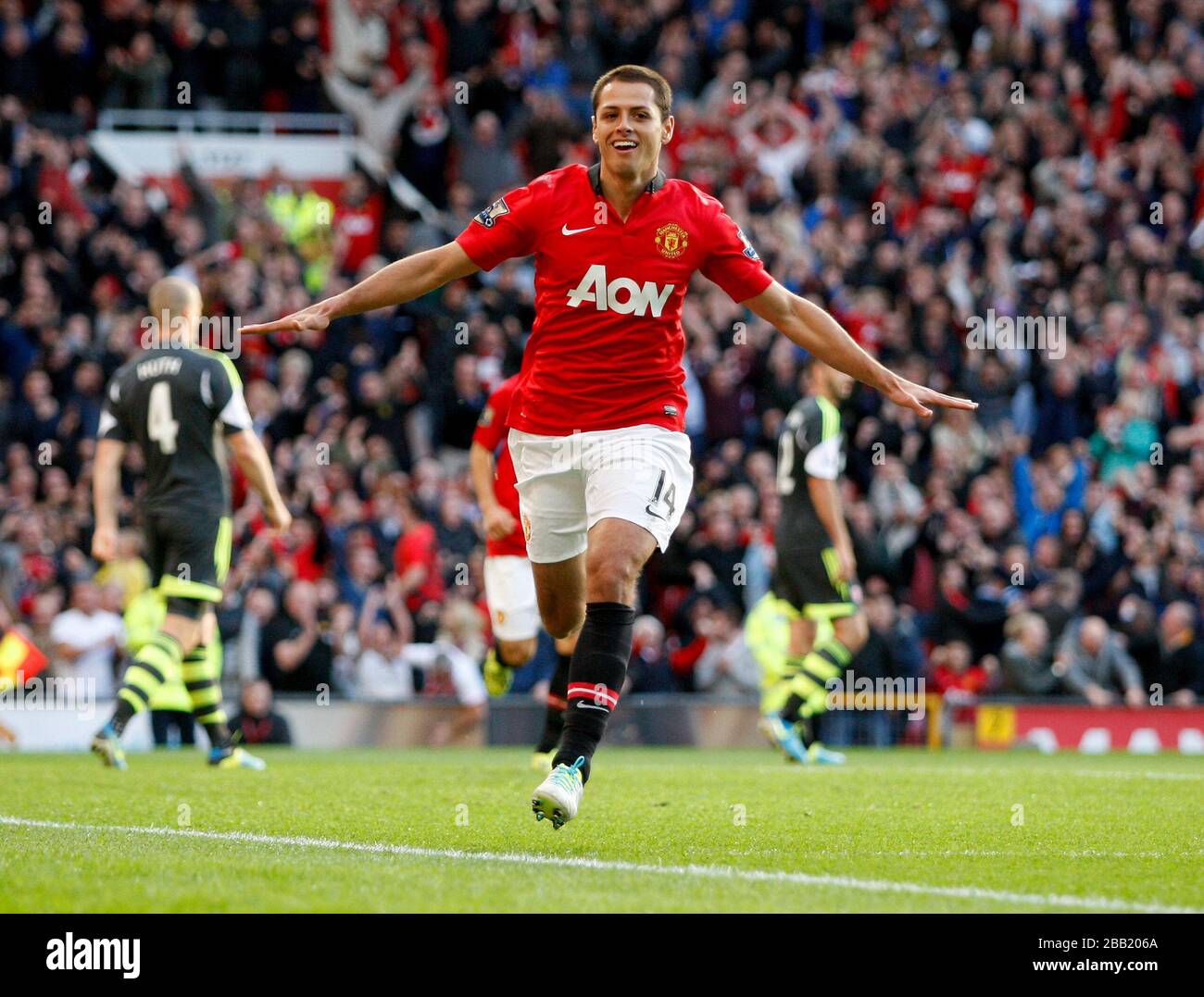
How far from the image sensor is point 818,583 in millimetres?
12523

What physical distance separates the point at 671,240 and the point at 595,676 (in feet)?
5.23

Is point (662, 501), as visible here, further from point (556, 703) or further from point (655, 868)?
point (556, 703)

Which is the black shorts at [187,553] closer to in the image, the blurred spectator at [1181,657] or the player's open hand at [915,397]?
the player's open hand at [915,397]

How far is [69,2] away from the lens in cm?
2105

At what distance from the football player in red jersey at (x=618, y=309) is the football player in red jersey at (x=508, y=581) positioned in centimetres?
340

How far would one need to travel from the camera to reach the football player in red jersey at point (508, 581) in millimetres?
10531

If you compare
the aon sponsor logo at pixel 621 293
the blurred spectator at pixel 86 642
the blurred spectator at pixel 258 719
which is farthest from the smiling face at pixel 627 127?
the blurred spectator at pixel 86 642

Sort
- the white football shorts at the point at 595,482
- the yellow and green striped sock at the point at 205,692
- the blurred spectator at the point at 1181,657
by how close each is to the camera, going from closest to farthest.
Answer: the white football shorts at the point at 595,482 → the yellow and green striped sock at the point at 205,692 → the blurred spectator at the point at 1181,657

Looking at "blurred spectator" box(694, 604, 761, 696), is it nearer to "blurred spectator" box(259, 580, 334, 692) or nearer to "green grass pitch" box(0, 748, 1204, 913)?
"blurred spectator" box(259, 580, 334, 692)

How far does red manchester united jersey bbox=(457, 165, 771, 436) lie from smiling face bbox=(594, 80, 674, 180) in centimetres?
15
